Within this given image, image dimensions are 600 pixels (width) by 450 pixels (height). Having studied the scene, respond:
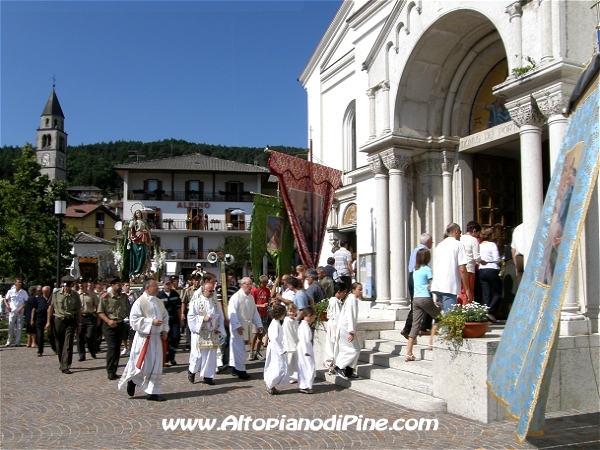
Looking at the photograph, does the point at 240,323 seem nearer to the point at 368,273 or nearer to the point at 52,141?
the point at 368,273

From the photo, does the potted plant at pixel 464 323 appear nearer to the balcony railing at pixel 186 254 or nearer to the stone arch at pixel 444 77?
the stone arch at pixel 444 77

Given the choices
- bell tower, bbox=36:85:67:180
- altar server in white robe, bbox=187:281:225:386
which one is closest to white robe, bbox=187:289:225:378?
altar server in white robe, bbox=187:281:225:386

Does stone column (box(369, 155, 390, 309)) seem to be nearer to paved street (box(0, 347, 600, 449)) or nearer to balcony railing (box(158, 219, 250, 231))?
paved street (box(0, 347, 600, 449))

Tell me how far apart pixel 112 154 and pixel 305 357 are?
456ft

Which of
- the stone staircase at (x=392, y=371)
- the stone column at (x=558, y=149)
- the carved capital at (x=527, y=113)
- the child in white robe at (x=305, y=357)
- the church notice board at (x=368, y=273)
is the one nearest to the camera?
the stone column at (x=558, y=149)

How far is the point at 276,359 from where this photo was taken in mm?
9430

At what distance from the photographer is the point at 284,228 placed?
51.3ft


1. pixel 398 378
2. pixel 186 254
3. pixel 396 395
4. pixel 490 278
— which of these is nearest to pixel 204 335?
pixel 398 378

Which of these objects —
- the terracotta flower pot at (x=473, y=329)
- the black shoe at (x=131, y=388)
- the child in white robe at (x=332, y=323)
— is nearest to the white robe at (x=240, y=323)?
the child in white robe at (x=332, y=323)

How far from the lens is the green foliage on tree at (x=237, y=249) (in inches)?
2269

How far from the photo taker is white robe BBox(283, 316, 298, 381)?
9820 millimetres

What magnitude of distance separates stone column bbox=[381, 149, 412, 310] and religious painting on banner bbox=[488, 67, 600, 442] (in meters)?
6.65

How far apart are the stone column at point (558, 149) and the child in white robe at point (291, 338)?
428 centimetres

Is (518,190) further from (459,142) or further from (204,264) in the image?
(204,264)
